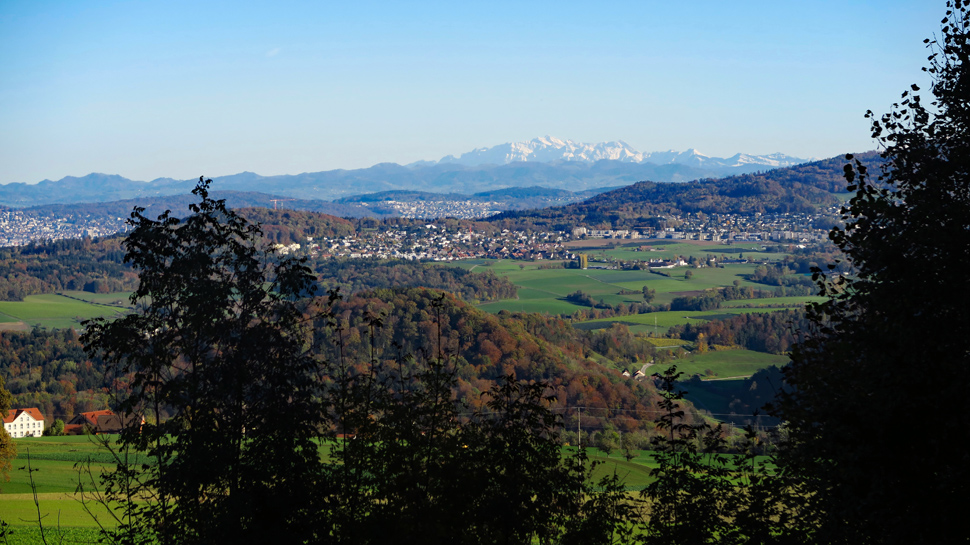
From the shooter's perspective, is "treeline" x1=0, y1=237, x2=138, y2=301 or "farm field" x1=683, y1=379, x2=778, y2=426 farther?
"treeline" x1=0, y1=237, x2=138, y2=301

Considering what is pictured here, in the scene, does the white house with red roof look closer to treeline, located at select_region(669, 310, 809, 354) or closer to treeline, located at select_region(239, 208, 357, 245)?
treeline, located at select_region(669, 310, 809, 354)

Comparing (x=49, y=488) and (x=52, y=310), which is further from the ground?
(x=49, y=488)

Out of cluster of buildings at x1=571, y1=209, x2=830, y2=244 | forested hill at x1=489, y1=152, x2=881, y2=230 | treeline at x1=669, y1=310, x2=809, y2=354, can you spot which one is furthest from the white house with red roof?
forested hill at x1=489, y1=152, x2=881, y2=230

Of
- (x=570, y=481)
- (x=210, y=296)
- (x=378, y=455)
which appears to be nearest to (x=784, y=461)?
(x=570, y=481)

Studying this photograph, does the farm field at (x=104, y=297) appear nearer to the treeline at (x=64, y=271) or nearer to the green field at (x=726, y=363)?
the treeline at (x=64, y=271)

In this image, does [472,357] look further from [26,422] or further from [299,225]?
[299,225]

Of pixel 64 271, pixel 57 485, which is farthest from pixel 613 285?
pixel 57 485
